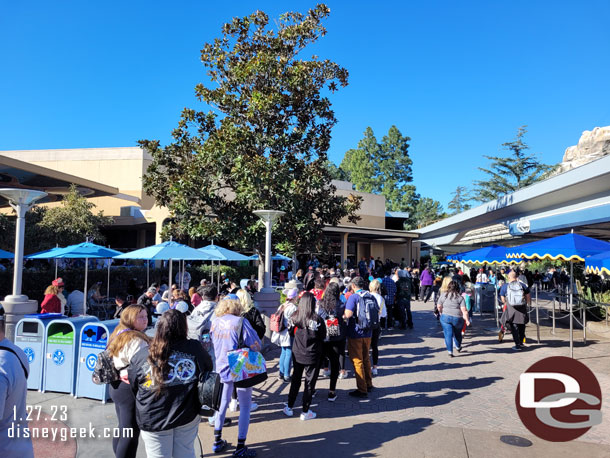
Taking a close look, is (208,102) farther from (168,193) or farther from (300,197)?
(300,197)

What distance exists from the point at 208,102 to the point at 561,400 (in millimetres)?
11389

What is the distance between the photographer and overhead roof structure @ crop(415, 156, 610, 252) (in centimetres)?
1363

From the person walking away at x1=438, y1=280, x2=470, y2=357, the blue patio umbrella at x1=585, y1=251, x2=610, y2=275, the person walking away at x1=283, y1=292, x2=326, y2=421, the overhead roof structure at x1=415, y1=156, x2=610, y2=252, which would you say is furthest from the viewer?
the overhead roof structure at x1=415, y1=156, x2=610, y2=252

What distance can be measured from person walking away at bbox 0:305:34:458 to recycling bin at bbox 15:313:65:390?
4099 mm

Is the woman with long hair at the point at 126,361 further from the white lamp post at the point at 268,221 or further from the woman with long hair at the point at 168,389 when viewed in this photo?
the white lamp post at the point at 268,221

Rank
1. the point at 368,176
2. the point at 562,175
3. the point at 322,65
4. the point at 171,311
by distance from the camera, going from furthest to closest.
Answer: the point at 368,176 → the point at 562,175 → the point at 322,65 → the point at 171,311

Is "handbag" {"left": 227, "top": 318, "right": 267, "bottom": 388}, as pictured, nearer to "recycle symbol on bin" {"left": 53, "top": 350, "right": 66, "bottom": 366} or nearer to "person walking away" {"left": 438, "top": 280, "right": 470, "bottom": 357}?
"recycle symbol on bin" {"left": 53, "top": 350, "right": 66, "bottom": 366}

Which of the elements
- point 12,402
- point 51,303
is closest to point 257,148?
point 51,303

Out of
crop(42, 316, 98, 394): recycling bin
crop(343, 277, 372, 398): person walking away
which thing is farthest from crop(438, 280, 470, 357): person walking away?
crop(42, 316, 98, 394): recycling bin

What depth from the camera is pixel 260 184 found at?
450 inches

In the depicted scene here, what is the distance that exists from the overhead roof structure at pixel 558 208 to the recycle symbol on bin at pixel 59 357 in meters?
14.4

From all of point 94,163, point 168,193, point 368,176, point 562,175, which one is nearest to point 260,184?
point 168,193

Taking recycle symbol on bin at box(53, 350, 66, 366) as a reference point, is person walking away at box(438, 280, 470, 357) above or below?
above

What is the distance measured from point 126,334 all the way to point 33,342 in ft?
12.5
